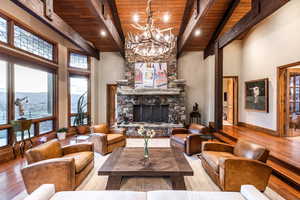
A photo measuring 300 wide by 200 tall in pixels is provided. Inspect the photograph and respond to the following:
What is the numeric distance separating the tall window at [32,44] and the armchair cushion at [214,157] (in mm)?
5289

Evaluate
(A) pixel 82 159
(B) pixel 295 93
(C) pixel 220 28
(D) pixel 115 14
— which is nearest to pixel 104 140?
(A) pixel 82 159

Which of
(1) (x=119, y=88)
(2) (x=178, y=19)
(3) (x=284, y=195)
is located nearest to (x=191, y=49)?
(2) (x=178, y=19)

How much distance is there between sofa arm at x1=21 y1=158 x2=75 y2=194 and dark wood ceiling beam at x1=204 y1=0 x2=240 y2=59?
5805 mm

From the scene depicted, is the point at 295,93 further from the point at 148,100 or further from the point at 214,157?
the point at 148,100

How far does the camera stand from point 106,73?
24.2 feet

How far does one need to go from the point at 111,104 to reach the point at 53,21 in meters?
4.66

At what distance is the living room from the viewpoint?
7.51ft

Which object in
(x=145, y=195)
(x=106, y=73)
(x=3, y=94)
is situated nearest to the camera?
(x=145, y=195)

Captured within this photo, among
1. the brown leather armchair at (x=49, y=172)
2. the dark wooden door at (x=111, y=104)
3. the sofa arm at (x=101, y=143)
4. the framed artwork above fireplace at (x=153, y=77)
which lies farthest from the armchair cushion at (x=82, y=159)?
the dark wooden door at (x=111, y=104)

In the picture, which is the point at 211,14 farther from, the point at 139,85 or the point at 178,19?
the point at 139,85

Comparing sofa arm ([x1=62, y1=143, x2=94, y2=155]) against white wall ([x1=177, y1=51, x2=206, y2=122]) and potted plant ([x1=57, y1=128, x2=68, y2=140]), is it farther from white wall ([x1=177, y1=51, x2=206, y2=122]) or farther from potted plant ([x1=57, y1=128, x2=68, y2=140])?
white wall ([x1=177, y1=51, x2=206, y2=122])

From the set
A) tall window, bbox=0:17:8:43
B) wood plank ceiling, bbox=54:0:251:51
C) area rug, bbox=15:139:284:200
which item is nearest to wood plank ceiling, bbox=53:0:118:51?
wood plank ceiling, bbox=54:0:251:51

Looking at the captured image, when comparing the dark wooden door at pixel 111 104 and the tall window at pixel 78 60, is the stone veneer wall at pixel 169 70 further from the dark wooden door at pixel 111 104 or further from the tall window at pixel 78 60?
the tall window at pixel 78 60

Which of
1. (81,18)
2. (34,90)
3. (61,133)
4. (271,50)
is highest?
(81,18)
